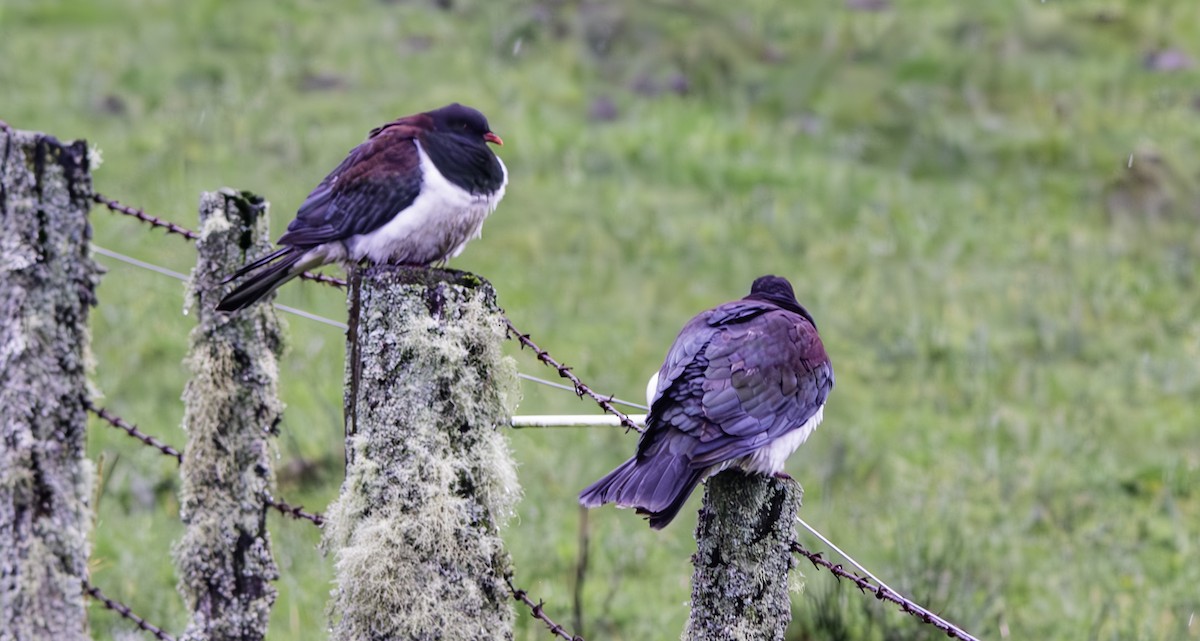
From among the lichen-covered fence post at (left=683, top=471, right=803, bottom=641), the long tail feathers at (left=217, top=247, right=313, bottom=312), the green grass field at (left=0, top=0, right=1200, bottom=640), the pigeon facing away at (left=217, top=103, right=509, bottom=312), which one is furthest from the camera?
the green grass field at (left=0, top=0, right=1200, bottom=640)

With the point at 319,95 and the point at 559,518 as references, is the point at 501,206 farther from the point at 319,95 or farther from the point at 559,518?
the point at 559,518

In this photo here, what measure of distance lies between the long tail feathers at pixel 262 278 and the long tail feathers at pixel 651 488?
1.06m

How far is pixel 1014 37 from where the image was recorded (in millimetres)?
13312

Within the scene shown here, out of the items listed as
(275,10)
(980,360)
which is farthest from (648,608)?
(275,10)

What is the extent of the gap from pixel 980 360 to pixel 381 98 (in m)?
5.45

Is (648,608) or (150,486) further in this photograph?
(150,486)

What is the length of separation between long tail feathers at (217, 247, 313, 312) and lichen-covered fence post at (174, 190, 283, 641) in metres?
0.12

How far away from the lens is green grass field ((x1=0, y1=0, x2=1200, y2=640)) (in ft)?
21.0

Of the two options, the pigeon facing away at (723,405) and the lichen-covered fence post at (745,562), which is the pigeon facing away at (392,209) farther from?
the lichen-covered fence post at (745,562)

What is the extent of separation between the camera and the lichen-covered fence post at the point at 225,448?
12.2 ft

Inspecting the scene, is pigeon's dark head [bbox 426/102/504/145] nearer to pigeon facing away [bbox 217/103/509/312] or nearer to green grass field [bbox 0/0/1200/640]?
pigeon facing away [bbox 217/103/509/312]

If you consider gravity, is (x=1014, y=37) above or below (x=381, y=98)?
above

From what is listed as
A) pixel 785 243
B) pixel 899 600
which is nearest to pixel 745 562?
pixel 899 600

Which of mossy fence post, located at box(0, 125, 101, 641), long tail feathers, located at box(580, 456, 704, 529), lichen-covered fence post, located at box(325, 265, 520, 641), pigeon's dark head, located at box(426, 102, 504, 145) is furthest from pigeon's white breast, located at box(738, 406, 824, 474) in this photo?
mossy fence post, located at box(0, 125, 101, 641)
